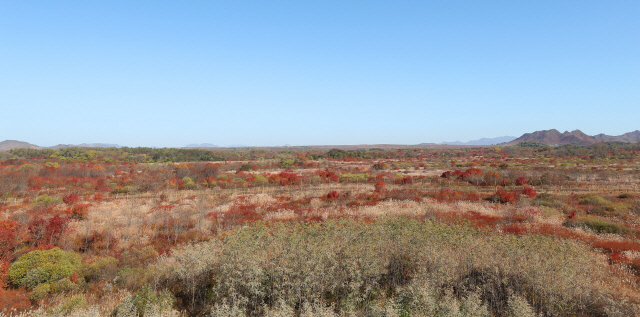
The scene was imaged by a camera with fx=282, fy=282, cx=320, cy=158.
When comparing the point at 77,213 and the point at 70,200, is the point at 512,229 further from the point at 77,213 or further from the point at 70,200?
the point at 70,200

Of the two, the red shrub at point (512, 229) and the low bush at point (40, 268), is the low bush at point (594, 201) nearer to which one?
the red shrub at point (512, 229)

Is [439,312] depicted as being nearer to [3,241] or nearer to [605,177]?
[3,241]

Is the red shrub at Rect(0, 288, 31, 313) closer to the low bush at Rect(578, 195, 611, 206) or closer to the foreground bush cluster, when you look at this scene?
the foreground bush cluster

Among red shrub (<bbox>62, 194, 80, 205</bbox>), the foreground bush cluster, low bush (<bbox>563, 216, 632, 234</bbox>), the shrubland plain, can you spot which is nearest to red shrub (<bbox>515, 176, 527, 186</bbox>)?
the shrubland plain

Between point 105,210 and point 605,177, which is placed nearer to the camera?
point 105,210

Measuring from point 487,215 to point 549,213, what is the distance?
4.37m

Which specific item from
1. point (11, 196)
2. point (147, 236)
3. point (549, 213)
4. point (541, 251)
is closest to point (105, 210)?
point (147, 236)

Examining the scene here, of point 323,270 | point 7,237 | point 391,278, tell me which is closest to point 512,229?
point 391,278

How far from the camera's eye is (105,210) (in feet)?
66.8

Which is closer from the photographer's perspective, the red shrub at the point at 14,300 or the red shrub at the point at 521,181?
the red shrub at the point at 14,300

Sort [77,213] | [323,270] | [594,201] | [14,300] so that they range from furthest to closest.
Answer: [594,201]
[77,213]
[14,300]
[323,270]

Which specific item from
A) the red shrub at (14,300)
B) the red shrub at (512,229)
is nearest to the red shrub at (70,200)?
the red shrub at (14,300)

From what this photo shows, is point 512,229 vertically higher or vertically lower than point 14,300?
lower

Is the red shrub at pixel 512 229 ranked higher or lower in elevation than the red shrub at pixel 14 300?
lower
